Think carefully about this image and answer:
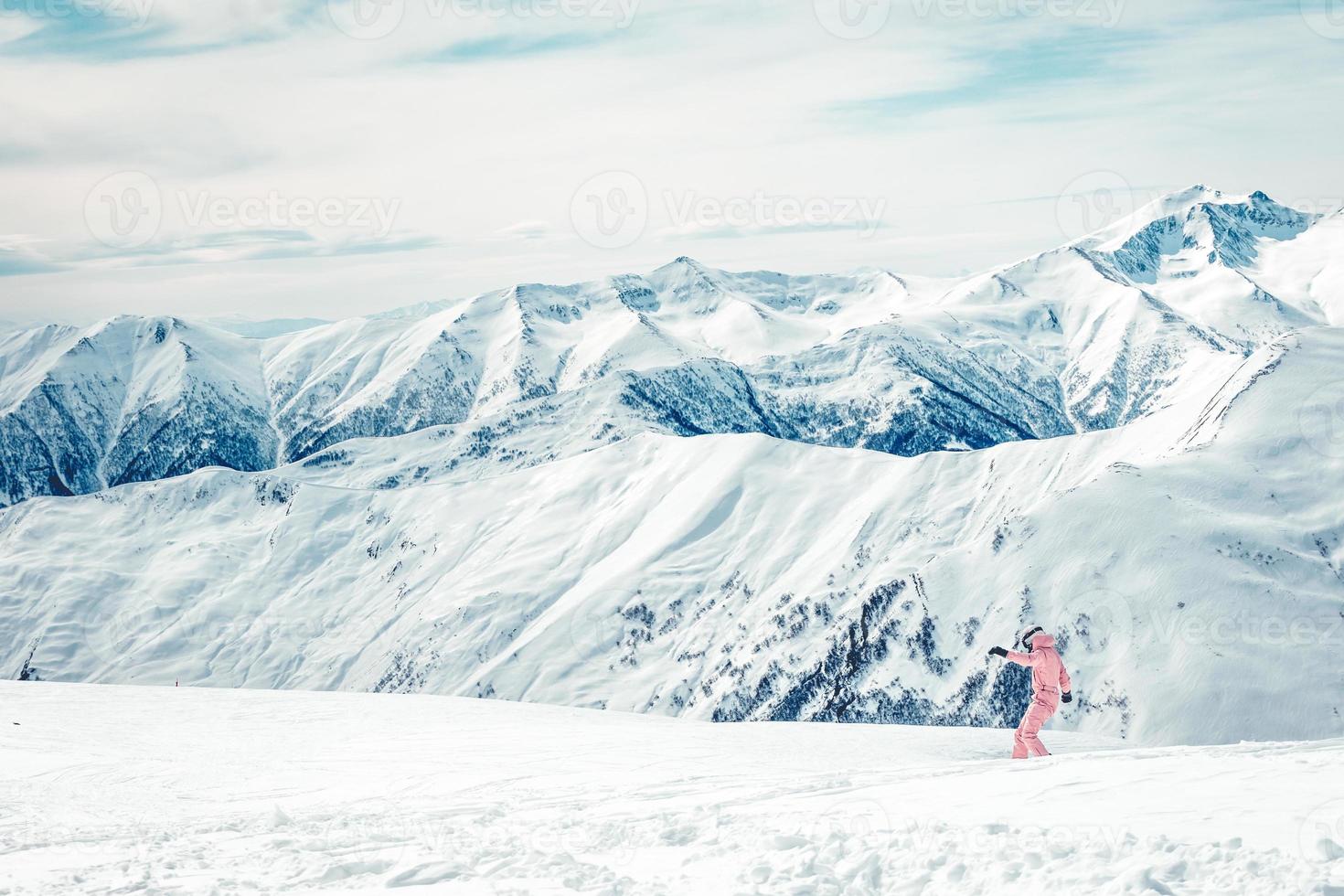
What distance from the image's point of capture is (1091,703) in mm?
79938

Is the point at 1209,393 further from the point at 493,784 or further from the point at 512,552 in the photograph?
the point at 493,784

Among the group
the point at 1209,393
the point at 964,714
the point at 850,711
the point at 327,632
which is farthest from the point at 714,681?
the point at 327,632

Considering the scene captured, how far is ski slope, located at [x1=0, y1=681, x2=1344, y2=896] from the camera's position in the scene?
1220 cm

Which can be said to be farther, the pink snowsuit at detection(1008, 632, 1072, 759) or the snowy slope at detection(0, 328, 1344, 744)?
the snowy slope at detection(0, 328, 1344, 744)
